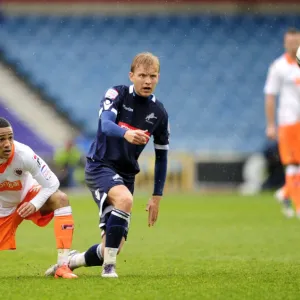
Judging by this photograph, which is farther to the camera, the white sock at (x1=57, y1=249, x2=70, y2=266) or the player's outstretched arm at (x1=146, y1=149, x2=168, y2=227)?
the player's outstretched arm at (x1=146, y1=149, x2=168, y2=227)

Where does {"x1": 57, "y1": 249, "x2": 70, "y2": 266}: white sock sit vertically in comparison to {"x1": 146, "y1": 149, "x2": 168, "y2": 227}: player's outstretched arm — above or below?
below

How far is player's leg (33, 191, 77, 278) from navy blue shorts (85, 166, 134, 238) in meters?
0.24

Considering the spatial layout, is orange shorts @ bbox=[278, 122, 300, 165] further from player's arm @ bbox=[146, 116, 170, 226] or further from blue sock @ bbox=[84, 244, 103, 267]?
blue sock @ bbox=[84, 244, 103, 267]

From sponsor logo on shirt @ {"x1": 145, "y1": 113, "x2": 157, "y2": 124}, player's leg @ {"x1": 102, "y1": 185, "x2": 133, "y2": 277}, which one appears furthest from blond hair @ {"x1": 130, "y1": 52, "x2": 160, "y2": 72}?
player's leg @ {"x1": 102, "y1": 185, "x2": 133, "y2": 277}

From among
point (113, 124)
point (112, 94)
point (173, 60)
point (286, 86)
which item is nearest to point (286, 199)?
point (286, 86)

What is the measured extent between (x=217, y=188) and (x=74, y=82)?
5703 millimetres

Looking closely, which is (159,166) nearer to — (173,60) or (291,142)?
(291,142)

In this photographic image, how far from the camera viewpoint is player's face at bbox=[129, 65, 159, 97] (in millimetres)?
6590

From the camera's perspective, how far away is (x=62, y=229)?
6609 millimetres

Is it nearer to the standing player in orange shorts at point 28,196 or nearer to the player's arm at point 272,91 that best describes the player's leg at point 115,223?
the standing player in orange shorts at point 28,196

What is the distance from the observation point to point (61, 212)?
668 cm

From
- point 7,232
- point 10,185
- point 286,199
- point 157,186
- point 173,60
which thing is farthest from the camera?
point 173,60

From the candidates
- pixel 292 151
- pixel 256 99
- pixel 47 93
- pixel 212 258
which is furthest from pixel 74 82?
pixel 212 258

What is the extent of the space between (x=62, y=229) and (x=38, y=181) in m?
0.39
